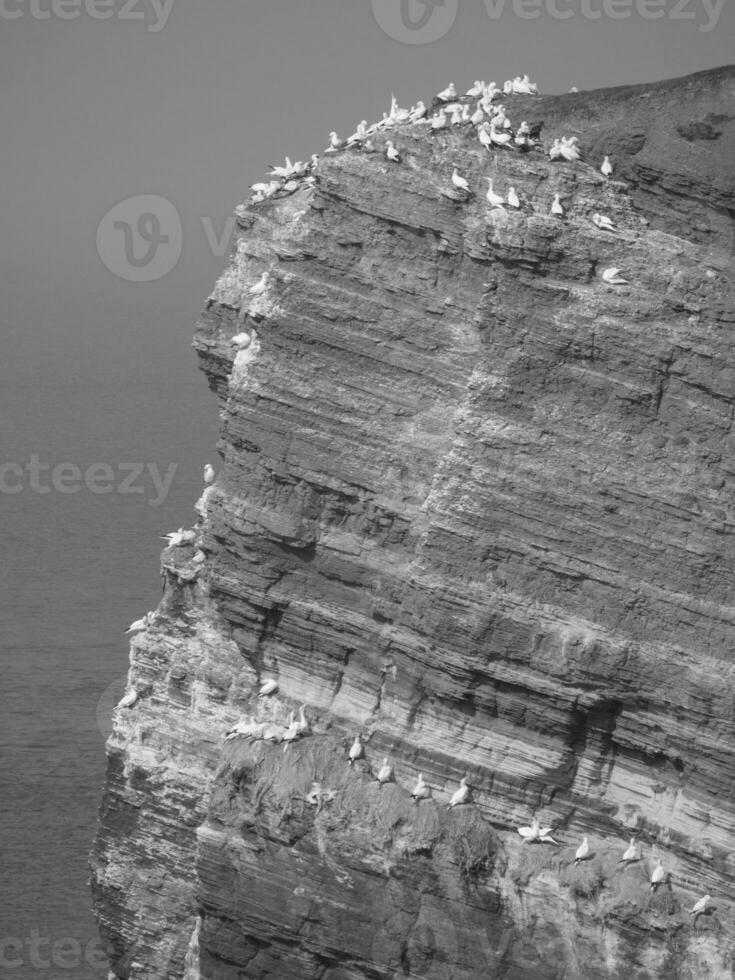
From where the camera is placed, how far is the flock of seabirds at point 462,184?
25250 mm

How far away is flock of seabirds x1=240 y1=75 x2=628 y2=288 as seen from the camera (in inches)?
998

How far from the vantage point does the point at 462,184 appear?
25.7m

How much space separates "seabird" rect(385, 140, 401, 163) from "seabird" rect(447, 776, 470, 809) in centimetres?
910

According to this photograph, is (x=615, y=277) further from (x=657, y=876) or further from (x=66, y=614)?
(x=66, y=614)

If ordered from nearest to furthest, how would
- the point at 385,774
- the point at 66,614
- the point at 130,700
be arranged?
the point at 385,774, the point at 130,700, the point at 66,614

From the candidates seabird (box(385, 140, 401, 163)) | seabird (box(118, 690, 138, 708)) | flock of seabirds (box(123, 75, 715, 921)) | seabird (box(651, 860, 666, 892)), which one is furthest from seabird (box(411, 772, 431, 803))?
seabird (box(385, 140, 401, 163))

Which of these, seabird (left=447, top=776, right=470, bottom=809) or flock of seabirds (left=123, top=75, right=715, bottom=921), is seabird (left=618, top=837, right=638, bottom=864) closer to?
flock of seabirds (left=123, top=75, right=715, bottom=921)

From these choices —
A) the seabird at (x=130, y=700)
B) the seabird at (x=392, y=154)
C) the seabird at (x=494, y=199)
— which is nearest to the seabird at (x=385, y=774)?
the seabird at (x=130, y=700)

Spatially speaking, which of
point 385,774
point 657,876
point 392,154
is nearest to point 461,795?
point 385,774

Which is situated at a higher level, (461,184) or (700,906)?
(461,184)

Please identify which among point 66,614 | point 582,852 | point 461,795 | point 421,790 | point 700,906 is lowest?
point 66,614

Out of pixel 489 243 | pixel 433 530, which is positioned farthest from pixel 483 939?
pixel 489 243

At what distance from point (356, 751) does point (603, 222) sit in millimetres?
8549

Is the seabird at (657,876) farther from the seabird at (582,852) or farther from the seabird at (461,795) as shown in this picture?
the seabird at (461,795)
